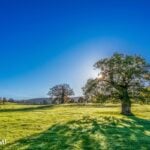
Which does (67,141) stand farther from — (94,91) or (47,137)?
(94,91)

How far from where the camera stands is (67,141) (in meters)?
26.9

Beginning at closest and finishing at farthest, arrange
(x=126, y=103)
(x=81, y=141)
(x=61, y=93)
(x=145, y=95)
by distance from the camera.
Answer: (x=81, y=141), (x=126, y=103), (x=145, y=95), (x=61, y=93)

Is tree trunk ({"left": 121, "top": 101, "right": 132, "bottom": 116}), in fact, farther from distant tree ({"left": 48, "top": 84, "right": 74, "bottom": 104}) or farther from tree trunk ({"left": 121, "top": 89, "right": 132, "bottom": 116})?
distant tree ({"left": 48, "top": 84, "right": 74, "bottom": 104})

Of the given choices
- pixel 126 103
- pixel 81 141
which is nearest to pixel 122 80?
pixel 126 103

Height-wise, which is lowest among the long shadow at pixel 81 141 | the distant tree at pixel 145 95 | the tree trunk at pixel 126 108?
the long shadow at pixel 81 141

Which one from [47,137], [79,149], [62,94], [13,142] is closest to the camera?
[79,149]

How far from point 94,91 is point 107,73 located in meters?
4.16

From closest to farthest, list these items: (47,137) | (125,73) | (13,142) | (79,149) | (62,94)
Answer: (79,149) → (13,142) → (47,137) → (125,73) → (62,94)

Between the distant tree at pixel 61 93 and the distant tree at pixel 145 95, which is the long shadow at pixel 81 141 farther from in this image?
the distant tree at pixel 61 93

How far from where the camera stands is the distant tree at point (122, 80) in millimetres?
62938

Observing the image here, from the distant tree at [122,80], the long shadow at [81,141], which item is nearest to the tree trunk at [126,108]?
the distant tree at [122,80]

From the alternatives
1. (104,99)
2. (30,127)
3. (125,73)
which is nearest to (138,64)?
(125,73)

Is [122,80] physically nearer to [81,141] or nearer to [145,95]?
[145,95]

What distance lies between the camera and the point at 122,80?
207 ft
